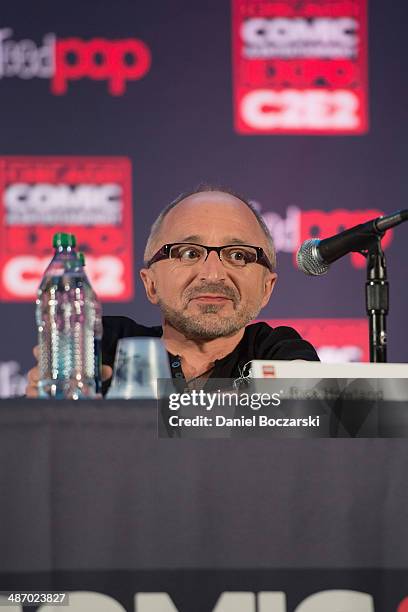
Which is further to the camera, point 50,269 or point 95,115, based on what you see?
point 95,115

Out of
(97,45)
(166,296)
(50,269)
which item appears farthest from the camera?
(97,45)

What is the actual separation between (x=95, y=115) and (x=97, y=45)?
267 millimetres

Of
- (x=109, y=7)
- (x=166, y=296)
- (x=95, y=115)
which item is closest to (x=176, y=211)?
(x=166, y=296)

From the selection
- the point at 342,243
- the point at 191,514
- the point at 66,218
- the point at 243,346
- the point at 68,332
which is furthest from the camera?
the point at 66,218

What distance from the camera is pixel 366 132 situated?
324 cm

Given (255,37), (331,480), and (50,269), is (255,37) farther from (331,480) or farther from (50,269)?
(331,480)

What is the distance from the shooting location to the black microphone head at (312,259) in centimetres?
138

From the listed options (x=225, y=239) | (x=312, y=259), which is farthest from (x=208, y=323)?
(x=312, y=259)

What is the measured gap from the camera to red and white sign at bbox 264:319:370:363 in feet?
10.3

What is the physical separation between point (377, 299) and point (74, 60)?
2.23 metres

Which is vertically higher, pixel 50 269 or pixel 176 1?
pixel 176 1

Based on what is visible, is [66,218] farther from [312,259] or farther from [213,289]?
[312,259]

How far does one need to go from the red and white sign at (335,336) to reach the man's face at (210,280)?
1273mm

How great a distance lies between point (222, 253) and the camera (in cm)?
181
